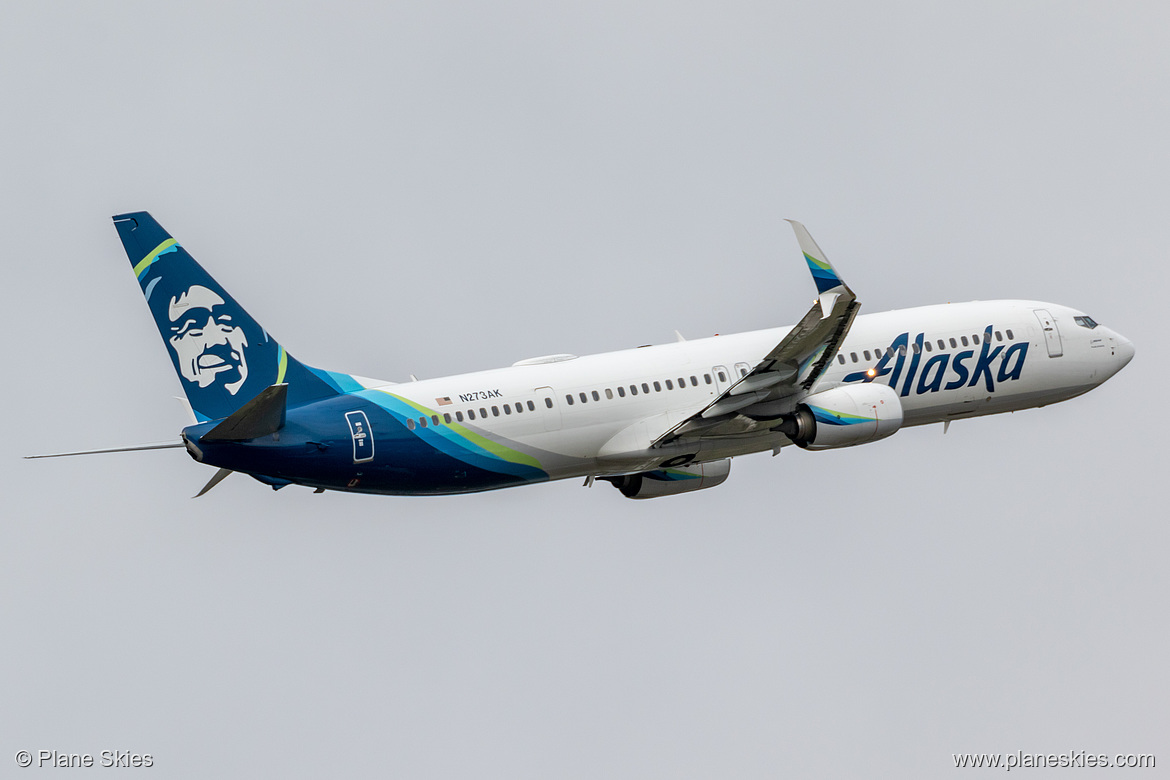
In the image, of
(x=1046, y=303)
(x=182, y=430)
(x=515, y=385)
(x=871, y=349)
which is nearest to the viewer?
(x=182, y=430)

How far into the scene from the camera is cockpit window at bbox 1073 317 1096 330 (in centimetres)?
6206

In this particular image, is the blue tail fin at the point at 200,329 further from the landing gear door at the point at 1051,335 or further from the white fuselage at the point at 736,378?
the landing gear door at the point at 1051,335

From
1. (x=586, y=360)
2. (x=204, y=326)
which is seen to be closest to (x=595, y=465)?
(x=586, y=360)

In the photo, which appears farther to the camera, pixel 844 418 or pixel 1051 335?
pixel 1051 335

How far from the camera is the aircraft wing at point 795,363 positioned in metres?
50.9

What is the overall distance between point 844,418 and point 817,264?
5.18 m

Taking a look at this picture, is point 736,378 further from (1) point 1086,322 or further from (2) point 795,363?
(1) point 1086,322

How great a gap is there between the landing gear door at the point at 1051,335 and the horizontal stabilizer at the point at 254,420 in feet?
84.0

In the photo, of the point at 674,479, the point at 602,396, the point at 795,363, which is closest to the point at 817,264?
the point at 795,363

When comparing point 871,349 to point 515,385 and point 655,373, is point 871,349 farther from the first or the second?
point 515,385

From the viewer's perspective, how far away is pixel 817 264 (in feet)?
168

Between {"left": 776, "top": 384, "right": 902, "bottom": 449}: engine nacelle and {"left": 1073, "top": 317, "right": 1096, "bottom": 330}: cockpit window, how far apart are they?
33.5 feet

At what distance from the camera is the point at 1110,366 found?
62.6 m

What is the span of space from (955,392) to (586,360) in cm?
1232
